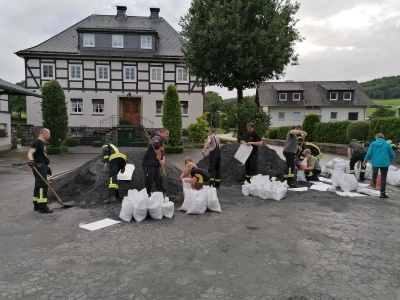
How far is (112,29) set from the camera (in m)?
28.8

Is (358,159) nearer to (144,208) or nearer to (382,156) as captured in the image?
(382,156)

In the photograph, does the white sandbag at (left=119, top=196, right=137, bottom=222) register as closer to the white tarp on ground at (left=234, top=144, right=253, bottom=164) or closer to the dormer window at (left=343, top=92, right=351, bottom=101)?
the white tarp on ground at (left=234, top=144, right=253, bottom=164)

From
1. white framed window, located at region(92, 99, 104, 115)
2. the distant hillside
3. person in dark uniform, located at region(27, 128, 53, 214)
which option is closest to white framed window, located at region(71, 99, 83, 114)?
white framed window, located at region(92, 99, 104, 115)

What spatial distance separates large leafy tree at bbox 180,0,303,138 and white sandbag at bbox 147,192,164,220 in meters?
10.7

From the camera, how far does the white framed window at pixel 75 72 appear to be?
2864cm

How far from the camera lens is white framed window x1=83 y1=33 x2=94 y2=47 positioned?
29.0m

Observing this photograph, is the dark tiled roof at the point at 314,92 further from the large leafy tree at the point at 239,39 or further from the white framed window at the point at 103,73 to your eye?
the large leafy tree at the point at 239,39

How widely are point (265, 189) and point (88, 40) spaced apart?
26.3 meters

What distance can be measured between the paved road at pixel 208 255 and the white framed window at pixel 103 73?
23303 mm

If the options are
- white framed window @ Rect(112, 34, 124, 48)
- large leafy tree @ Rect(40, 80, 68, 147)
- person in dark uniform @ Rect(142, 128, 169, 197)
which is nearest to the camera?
person in dark uniform @ Rect(142, 128, 169, 197)

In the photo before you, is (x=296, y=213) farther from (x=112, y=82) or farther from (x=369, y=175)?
(x=112, y=82)

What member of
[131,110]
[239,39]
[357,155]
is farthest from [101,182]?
[131,110]

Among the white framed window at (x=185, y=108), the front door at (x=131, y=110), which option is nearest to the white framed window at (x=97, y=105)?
the front door at (x=131, y=110)

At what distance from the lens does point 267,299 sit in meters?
3.47
